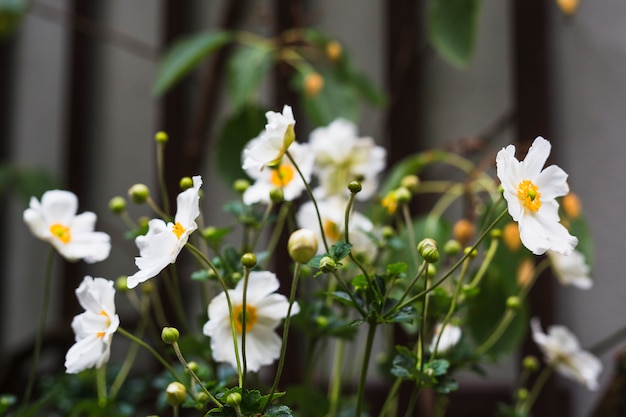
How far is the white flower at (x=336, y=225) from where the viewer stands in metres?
0.59

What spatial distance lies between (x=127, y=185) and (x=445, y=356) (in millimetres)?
1130

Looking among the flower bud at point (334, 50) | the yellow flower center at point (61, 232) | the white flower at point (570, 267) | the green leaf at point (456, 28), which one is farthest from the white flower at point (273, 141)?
the flower bud at point (334, 50)

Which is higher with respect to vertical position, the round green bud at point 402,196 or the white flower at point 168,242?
the round green bud at point 402,196

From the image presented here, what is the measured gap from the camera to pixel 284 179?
549mm

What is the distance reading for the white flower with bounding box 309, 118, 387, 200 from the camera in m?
0.68

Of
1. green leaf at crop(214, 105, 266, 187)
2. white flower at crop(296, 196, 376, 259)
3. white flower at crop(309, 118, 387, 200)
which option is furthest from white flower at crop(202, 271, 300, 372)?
green leaf at crop(214, 105, 266, 187)

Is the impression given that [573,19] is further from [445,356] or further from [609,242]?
[445,356]

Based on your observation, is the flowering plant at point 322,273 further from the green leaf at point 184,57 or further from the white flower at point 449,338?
the green leaf at point 184,57

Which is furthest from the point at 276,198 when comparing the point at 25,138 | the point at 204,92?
the point at 25,138

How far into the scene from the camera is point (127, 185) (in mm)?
1560

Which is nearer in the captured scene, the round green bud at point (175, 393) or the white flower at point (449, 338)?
the round green bud at point (175, 393)

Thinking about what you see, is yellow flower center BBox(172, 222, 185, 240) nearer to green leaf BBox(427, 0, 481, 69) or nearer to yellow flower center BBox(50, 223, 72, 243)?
yellow flower center BBox(50, 223, 72, 243)

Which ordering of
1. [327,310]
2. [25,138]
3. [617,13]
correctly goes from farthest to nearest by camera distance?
[25,138], [617,13], [327,310]

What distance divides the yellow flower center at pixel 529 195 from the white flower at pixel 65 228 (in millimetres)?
309
